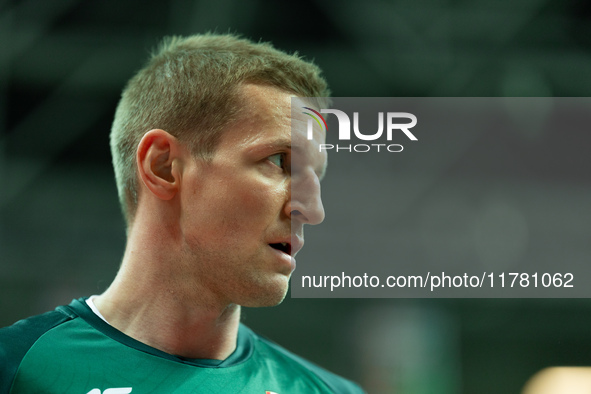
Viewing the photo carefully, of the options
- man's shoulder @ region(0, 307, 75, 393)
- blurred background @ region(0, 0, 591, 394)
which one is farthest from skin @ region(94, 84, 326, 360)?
blurred background @ region(0, 0, 591, 394)

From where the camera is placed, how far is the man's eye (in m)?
1.94

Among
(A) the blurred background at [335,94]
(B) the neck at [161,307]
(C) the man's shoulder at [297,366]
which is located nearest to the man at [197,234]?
(B) the neck at [161,307]

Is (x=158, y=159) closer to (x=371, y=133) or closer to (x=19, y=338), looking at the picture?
(x=19, y=338)

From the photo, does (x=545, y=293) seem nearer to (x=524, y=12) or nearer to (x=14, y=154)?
(x=524, y=12)

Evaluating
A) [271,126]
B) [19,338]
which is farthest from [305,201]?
[19,338]

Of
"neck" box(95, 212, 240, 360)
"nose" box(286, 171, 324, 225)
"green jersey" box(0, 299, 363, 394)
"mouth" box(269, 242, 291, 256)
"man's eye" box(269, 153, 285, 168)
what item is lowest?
"green jersey" box(0, 299, 363, 394)

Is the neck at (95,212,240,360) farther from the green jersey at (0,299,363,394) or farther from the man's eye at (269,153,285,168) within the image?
the man's eye at (269,153,285,168)

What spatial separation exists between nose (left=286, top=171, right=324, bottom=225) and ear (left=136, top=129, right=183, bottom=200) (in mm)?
376

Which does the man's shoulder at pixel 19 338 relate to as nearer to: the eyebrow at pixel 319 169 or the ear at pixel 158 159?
the ear at pixel 158 159

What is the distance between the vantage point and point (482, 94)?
11.5 ft

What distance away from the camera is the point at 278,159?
1.96 m

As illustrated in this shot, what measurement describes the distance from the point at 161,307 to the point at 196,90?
717mm

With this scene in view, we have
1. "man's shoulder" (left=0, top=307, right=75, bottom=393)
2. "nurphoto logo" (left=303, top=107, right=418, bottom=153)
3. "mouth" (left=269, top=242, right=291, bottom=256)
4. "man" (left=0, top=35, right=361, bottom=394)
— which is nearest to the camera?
"man's shoulder" (left=0, top=307, right=75, bottom=393)

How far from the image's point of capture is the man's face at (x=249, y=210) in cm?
188
